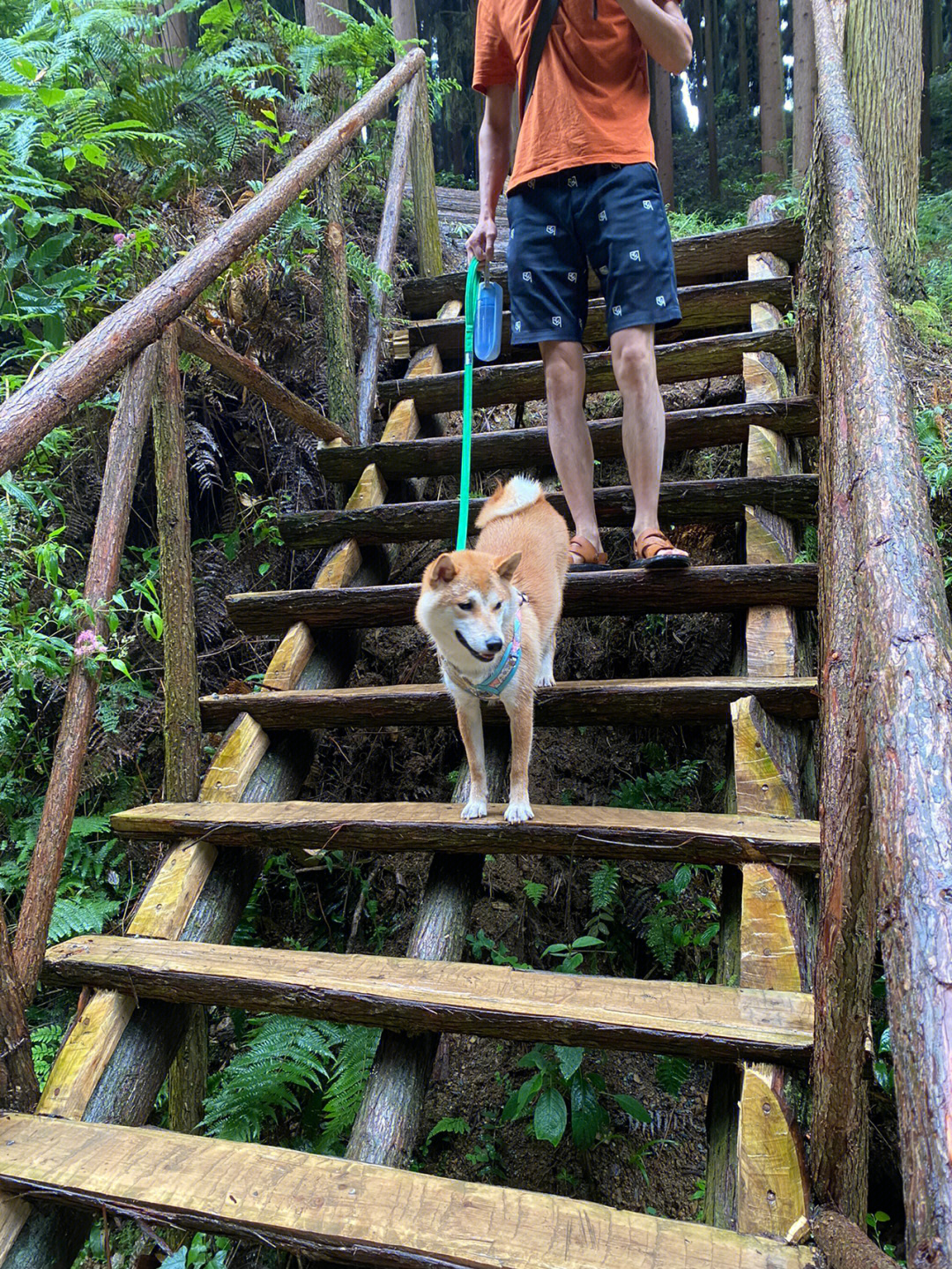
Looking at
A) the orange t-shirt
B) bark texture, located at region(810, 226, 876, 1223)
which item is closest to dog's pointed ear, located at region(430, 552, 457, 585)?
bark texture, located at region(810, 226, 876, 1223)

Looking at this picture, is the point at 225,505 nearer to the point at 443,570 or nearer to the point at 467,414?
the point at 467,414

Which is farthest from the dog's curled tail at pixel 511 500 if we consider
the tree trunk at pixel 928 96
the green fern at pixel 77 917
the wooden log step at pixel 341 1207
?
the tree trunk at pixel 928 96

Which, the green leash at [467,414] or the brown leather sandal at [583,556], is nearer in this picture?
the green leash at [467,414]

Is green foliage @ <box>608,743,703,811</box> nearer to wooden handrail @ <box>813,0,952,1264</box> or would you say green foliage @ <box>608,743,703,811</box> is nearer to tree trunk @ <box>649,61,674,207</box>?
wooden handrail @ <box>813,0,952,1264</box>

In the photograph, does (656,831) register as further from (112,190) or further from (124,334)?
(112,190)

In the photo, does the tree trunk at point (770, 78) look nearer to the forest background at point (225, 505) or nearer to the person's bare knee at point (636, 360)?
the forest background at point (225, 505)

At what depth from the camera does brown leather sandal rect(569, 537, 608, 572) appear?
3.05 metres

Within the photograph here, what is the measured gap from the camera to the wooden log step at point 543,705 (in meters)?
2.38

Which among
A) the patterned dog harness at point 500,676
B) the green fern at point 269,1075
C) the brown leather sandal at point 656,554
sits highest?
the brown leather sandal at point 656,554

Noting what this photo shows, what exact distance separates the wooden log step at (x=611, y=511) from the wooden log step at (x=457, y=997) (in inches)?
69.9

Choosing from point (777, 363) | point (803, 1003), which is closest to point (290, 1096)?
point (803, 1003)

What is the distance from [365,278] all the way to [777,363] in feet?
6.49

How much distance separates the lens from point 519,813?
215cm

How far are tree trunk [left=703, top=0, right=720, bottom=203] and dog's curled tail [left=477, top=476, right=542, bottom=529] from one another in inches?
559
